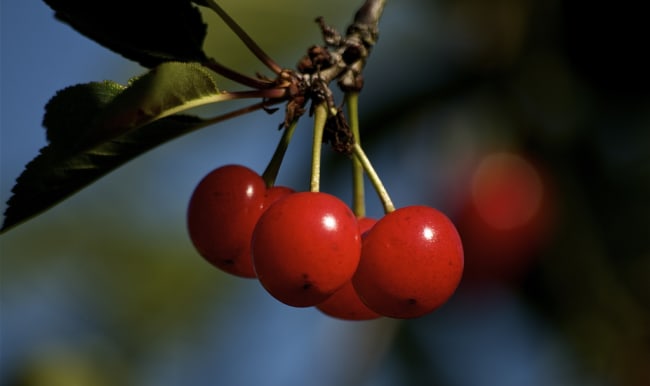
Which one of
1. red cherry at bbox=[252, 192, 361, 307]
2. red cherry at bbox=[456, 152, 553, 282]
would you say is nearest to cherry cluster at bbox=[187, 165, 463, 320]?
red cherry at bbox=[252, 192, 361, 307]

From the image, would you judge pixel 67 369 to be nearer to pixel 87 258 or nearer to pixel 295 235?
pixel 87 258

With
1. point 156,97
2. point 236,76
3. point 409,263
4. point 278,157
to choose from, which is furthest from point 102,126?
point 409,263

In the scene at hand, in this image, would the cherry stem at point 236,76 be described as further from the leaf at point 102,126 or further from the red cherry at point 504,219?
the red cherry at point 504,219

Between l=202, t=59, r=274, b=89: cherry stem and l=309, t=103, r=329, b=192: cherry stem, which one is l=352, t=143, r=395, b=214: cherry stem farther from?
l=202, t=59, r=274, b=89: cherry stem

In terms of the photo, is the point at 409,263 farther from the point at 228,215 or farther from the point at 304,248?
the point at 228,215

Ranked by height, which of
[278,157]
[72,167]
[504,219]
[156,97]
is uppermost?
[504,219]

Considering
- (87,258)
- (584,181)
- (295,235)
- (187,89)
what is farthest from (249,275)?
(87,258)
